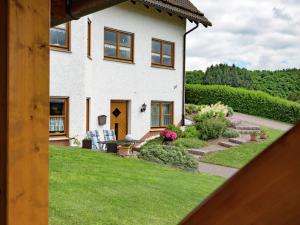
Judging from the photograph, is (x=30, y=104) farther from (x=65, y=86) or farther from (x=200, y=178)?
(x=65, y=86)

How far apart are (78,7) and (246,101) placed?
22.9 m

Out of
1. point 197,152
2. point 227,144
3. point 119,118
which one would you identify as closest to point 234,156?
point 197,152

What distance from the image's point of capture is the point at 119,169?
8.84 m

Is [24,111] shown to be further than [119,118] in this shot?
No

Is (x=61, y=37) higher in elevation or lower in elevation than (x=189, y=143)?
higher

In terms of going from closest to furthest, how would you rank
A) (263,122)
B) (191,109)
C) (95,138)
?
(95,138), (191,109), (263,122)

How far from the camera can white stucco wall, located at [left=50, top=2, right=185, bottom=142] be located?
13.1 metres

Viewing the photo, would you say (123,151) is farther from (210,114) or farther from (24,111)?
(24,111)

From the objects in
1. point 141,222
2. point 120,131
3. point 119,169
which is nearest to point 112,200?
point 141,222

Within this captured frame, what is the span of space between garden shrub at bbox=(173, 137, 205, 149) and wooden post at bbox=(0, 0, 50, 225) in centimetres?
1433

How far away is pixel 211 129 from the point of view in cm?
1750

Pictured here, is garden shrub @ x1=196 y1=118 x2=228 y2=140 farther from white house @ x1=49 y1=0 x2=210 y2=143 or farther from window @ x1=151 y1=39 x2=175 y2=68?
window @ x1=151 y1=39 x2=175 y2=68

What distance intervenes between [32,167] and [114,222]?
379 cm

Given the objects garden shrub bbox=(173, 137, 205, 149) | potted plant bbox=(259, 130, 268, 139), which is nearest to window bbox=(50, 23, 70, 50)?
garden shrub bbox=(173, 137, 205, 149)
